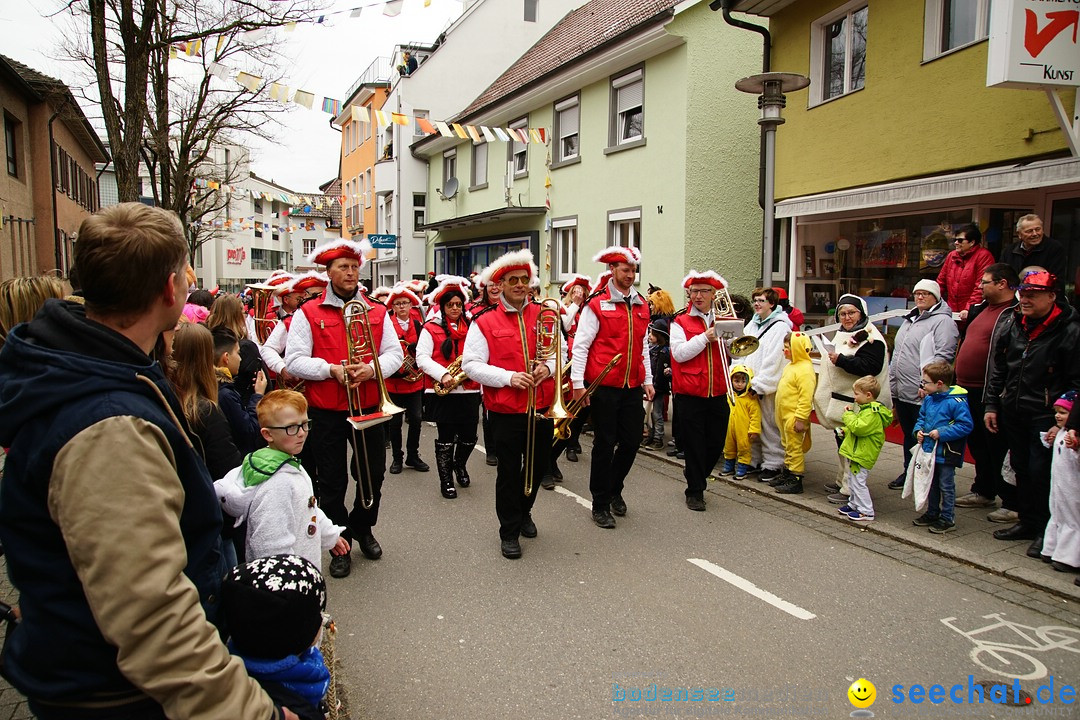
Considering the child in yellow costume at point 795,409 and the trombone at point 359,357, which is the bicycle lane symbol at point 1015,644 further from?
the trombone at point 359,357

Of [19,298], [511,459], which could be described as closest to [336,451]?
[511,459]

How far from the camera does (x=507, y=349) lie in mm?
5609

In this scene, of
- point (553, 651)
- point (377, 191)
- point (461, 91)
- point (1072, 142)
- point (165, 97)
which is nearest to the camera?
point (553, 651)

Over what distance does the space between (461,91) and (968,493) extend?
25.6 metres

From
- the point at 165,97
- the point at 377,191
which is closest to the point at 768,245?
the point at 165,97

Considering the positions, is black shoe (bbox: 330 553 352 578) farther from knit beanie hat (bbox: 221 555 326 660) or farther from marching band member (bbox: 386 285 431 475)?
knit beanie hat (bbox: 221 555 326 660)

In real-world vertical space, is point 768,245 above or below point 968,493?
above

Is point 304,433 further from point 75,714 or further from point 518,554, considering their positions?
point 518,554

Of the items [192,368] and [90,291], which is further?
[192,368]

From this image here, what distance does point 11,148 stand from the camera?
21.8 m

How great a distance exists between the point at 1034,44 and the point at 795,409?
3.77m

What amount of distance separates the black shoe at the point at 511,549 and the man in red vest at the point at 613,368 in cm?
102

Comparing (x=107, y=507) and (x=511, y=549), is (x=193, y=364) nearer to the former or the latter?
(x=107, y=507)

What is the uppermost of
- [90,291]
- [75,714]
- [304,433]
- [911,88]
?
[911,88]
